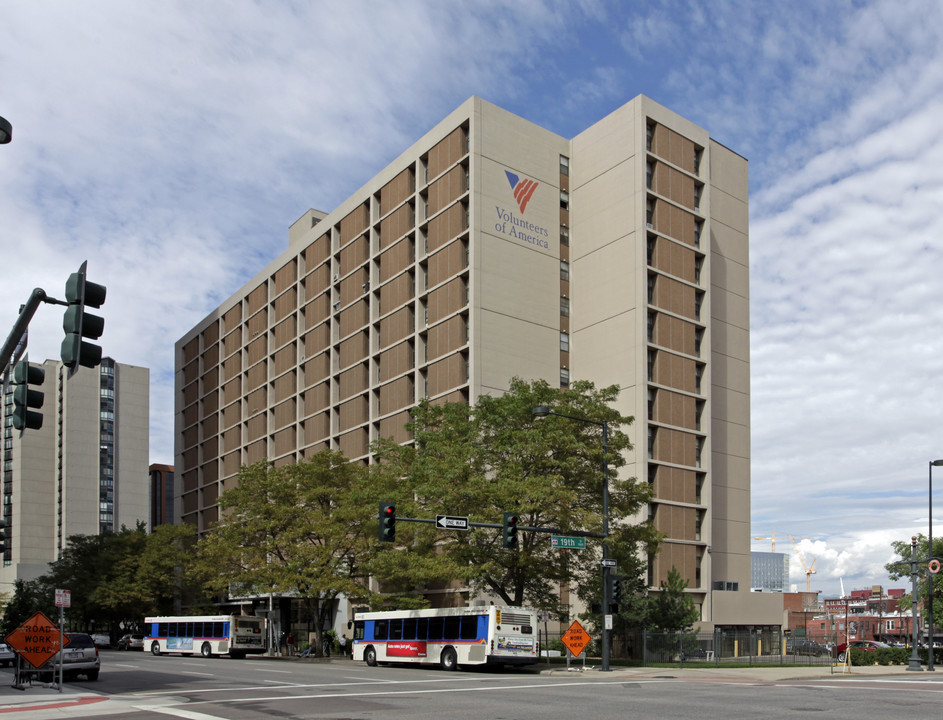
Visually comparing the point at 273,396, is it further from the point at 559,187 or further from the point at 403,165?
the point at 559,187

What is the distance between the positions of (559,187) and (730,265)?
17006 mm

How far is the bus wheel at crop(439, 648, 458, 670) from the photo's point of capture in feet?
137

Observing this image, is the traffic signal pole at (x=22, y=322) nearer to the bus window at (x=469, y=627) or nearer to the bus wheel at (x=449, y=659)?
the bus window at (x=469, y=627)

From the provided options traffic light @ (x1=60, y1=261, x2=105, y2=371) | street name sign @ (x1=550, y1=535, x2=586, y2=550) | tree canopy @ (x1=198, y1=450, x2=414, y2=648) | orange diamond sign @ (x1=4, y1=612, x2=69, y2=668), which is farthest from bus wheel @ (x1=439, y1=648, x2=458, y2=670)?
traffic light @ (x1=60, y1=261, x2=105, y2=371)

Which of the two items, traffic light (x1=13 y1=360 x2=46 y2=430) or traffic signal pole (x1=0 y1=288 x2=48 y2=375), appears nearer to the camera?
traffic light (x1=13 y1=360 x2=46 y2=430)

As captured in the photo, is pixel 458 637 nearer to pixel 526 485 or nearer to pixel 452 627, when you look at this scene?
pixel 452 627

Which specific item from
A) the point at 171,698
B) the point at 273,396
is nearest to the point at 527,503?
the point at 171,698

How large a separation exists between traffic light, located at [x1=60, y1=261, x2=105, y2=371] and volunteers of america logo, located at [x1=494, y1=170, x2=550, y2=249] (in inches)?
2396

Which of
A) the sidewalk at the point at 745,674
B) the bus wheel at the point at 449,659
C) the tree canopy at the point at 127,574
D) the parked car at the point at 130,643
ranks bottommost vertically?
the parked car at the point at 130,643

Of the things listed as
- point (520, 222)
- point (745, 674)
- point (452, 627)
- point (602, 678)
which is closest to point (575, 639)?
point (602, 678)

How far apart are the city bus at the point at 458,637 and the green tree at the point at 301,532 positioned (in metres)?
11.2

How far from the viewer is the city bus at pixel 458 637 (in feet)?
131

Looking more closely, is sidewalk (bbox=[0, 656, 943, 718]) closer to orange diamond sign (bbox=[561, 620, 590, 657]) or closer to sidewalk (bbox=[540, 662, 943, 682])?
sidewalk (bbox=[540, 662, 943, 682])

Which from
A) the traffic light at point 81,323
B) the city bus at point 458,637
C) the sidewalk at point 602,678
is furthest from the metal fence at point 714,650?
the traffic light at point 81,323
